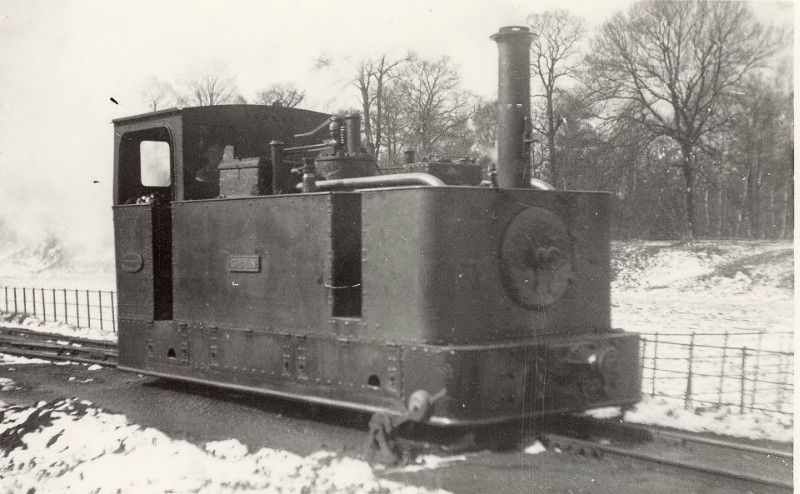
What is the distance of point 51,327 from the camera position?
48.4ft

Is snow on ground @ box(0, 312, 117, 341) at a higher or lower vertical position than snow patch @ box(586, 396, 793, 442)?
lower

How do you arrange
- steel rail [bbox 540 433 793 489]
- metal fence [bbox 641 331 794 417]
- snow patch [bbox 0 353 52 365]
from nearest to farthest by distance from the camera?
steel rail [bbox 540 433 793 489], metal fence [bbox 641 331 794 417], snow patch [bbox 0 353 52 365]

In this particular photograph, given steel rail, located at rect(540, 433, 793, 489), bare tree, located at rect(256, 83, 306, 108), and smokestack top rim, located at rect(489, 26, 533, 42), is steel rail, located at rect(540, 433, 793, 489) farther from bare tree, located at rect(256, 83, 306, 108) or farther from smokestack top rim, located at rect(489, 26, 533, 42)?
bare tree, located at rect(256, 83, 306, 108)

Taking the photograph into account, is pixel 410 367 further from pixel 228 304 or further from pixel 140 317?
pixel 140 317

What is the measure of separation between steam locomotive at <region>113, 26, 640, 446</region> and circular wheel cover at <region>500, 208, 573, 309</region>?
0.04 feet

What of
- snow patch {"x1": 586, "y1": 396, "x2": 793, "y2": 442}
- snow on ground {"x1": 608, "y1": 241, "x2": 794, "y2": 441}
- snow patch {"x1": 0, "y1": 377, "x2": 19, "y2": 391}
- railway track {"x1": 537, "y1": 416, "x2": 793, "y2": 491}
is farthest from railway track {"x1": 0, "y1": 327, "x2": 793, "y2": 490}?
snow patch {"x1": 0, "y1": 377, "x2": 19, "y2": 391}

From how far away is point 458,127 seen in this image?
21.3m

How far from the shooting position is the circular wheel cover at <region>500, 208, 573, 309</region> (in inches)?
232

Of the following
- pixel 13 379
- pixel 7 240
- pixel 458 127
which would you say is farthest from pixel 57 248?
pixel 13 379

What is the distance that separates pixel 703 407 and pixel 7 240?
3194 cm

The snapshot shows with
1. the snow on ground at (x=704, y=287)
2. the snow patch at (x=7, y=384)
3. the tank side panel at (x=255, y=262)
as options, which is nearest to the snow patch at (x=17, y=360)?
the snow patch at (x=7, y=384)

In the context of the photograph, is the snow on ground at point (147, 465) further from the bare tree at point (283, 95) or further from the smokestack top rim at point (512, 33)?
the bare tree at point (283, 95)

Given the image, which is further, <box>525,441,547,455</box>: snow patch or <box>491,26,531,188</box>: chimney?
<box>491,26,531,188</box>: chimney

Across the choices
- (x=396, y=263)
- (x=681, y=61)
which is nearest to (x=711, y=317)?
(x=681, y=61)
